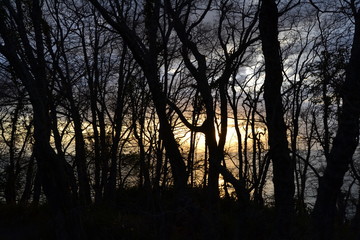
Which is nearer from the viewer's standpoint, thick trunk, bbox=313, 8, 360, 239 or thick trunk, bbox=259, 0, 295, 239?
thick trunk, bbox=259, 0, 295, 239

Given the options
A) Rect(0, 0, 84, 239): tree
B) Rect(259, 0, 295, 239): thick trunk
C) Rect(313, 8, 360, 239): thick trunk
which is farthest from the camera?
Rect(0, 0, 84, 239): tree

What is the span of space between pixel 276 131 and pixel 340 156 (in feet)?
3.50

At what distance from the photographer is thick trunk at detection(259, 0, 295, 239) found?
467 centimetres

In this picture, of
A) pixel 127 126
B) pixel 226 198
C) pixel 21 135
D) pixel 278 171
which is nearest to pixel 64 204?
pixel 278 171

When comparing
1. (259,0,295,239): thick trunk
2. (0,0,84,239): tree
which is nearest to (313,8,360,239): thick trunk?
(259,0,295,239): thick trunk

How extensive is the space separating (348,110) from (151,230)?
6.45 meters

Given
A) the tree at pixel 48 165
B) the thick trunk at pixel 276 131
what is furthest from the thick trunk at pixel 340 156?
the tree at pixel 48 165

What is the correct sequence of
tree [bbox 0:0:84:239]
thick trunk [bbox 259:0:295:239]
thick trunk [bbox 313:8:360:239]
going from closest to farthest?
1. thick trunk [bbox 259:0:295:239]
2. thick trunk [bbox 313:8:360:239]
3. tree [bbox 0:0:84:239]

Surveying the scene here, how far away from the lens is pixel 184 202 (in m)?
6.62

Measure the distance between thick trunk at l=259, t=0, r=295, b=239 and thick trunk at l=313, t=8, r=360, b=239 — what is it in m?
0.68

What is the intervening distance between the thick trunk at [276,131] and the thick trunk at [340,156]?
681 mm

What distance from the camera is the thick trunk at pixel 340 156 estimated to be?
5094mm

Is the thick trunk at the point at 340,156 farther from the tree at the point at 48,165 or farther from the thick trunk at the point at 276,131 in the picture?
the tree at the point at 48,165

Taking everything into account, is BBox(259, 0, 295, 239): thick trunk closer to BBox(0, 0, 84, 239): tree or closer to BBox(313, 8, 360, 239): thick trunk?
BBox(313, 8, 360, 239): thick trunk
